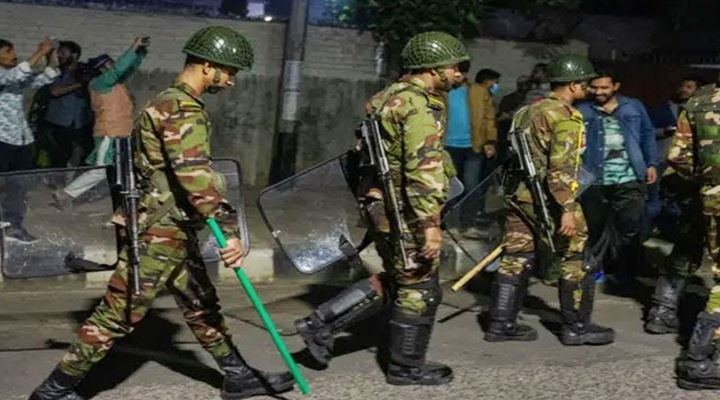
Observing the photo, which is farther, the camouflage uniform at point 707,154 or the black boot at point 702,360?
the camouflage uniform at point 707,154

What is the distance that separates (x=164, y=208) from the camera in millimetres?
4852

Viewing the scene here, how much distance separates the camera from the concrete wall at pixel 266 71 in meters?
10.5

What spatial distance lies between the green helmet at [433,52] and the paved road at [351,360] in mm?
1518

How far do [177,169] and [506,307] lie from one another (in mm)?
2431

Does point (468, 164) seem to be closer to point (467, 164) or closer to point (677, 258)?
point (467, 164)

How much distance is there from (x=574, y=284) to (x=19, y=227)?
296cm

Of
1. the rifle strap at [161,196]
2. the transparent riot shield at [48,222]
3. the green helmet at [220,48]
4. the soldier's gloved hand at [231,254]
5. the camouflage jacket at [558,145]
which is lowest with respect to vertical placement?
the transparent riot shield at [48,222]

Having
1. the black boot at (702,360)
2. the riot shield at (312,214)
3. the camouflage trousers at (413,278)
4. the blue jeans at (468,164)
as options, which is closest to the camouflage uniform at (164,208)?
the camouflage trousers at (413,278)

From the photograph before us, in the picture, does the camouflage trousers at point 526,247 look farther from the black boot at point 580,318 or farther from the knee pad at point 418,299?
the knee pad at point 418,299

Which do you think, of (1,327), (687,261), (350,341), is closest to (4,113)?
(1,327)

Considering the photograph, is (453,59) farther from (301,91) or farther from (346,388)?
(301,91)

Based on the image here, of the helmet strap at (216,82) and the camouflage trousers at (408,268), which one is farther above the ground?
the helmet strap at (216,82)

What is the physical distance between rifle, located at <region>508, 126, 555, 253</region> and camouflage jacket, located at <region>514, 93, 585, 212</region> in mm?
42

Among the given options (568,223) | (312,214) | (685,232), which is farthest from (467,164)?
(568,223)
